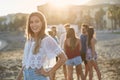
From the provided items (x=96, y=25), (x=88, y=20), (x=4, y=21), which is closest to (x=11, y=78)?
(x=96, y=25)

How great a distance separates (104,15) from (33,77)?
133m

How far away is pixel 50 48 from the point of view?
4.73 m

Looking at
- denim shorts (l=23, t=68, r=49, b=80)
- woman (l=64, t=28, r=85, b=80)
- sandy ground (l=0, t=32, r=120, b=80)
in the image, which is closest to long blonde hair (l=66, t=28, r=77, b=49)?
woman (l=64, t=28, r=85, b=80)

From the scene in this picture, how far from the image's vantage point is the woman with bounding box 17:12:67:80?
4.66 metres

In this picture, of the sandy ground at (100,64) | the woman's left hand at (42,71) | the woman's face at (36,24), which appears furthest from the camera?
the sandy ground at (100,64)

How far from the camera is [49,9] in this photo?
165m

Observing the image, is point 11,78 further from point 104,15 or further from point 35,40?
point 104,15

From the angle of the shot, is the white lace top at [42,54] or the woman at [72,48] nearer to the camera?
the white lace top at [42,54]

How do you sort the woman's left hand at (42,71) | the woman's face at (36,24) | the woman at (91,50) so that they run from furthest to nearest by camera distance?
the woman at (91,50), the woman's face at (36,24), the woman's left hand at (42,71)

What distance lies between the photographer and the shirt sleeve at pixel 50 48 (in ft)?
15.5

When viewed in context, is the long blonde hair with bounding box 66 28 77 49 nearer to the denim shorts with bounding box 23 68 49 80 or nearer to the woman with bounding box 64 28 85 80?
the woman with bounding box 64 28 85 80

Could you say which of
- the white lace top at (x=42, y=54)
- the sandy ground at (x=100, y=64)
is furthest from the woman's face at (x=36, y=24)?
the sandy ground at (x=100, y=64)

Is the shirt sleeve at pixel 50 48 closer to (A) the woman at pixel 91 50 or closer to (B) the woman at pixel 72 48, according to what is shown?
(B) the woman at pixel 72 48

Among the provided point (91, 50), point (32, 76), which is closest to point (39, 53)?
point (32, 76)
